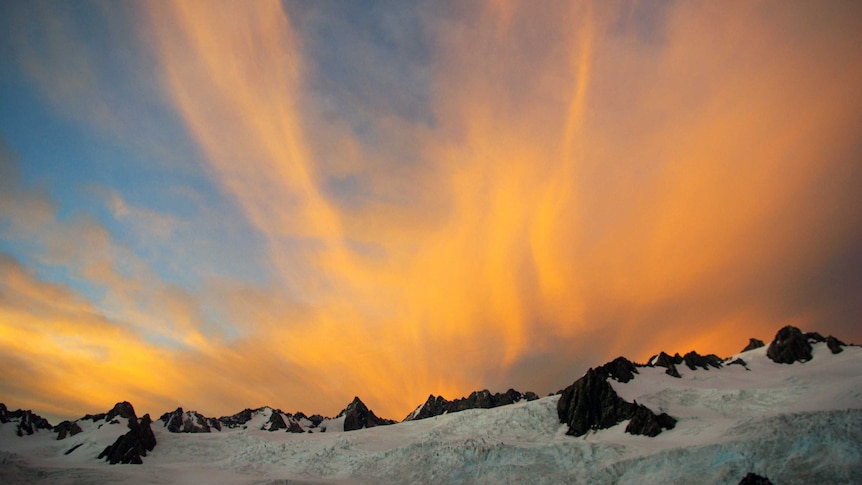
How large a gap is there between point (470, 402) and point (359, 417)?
1015 inches

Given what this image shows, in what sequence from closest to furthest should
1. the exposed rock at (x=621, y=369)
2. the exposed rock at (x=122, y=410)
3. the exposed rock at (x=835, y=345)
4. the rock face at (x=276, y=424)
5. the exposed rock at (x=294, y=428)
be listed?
1. the exposed rock at (x=835, y=345)
2. the exposed rock at (x=621, y=369)
3. the exposed rock at (x=122, y=410)
4. the exposed rock at (x=294, y=428)
5. the rock face at (x=276, y=424)

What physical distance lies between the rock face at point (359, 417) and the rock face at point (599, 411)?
53243 mm

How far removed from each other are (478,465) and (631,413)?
19.4 meters

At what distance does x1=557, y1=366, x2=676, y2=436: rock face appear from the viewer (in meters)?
46.4

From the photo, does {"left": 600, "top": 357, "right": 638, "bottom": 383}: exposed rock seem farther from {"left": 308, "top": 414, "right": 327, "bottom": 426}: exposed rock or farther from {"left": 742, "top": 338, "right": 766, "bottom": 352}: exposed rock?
{"left": 308, "top": 414, "right": 327, "bottom": 426}: exposed rock

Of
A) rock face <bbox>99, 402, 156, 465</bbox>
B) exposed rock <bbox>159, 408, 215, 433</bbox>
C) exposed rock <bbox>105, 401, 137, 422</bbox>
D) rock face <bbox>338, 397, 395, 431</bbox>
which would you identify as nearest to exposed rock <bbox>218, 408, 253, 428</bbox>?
exposed rock <bbox>159, 408, 215, 433</bbox>

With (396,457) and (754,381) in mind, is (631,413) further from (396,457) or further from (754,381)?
(396,457)

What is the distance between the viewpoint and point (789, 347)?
6669 centimetres

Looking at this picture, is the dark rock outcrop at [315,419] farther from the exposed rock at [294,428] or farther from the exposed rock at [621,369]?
the exposed rock at [621,369]

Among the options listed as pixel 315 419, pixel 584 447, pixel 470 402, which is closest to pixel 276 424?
pixel 315 419

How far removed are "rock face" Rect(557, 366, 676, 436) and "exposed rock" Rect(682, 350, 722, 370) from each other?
894 inches

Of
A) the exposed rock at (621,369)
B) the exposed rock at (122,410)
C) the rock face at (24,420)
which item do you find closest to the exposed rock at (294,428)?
the exposed rock at (122,410)

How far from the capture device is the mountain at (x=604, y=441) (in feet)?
110

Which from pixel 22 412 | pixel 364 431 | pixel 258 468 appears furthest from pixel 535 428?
pixel 22 412
